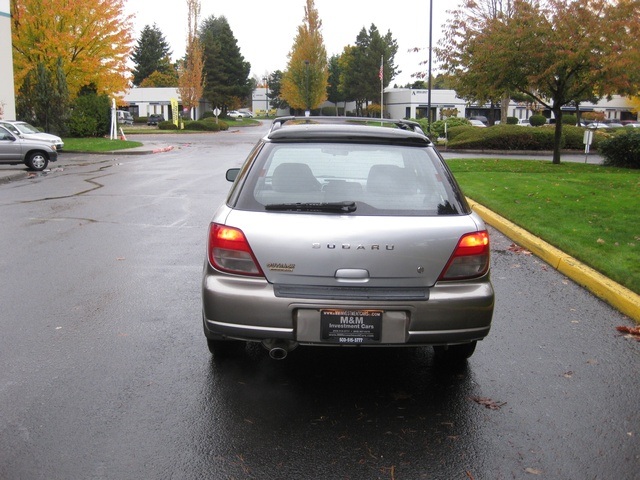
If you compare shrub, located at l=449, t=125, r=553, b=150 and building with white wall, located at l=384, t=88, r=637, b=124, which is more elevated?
building with white wall, located at l=384, t=88, r=637, b=124

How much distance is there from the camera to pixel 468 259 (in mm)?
4027

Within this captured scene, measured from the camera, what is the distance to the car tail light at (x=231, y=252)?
3.94m

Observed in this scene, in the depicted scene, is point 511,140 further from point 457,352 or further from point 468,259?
point 468,259

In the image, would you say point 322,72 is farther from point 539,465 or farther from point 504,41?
point 539,465

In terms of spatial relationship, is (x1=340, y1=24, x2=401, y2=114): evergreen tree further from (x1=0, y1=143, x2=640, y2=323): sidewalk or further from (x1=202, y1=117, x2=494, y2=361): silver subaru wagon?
(x1=202, y1=117, x2=494, y2=361): silver subaru wagon

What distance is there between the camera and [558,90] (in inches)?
831

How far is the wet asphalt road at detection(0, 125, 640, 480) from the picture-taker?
11.1ft

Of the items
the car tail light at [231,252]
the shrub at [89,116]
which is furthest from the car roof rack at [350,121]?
the shrub at [89,116]

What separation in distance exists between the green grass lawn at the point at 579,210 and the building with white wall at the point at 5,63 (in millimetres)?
21959

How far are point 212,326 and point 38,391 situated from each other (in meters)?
1.23

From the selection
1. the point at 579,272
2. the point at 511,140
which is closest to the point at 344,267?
the point at 579,272

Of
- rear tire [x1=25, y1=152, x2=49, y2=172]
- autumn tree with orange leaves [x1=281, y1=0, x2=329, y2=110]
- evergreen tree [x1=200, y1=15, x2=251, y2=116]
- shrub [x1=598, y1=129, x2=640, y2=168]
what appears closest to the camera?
shrub [x1=598, y1=129, x2=640, y2=168]

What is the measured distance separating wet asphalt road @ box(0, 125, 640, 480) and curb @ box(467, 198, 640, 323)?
0.39ft

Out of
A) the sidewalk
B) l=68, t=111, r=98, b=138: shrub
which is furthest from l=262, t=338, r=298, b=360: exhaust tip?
l=68, t=111, r=98, b=138: shrub
